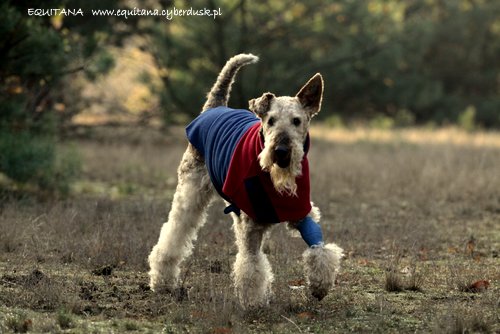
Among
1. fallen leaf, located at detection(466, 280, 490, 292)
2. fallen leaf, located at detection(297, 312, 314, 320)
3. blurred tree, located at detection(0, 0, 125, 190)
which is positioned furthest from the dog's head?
blurred tree, located at detection(0, 0, 125, 190)

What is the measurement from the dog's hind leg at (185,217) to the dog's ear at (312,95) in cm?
111

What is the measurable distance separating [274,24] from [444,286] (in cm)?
1344

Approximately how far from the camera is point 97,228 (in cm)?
710

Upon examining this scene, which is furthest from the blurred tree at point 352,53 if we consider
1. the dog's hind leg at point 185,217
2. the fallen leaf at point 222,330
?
the fallen leaf at point 222,330

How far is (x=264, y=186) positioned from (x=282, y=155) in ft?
1.26

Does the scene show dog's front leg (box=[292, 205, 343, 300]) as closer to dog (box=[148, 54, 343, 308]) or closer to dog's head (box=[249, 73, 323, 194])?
dog (box=[148, 54, 343, 308])

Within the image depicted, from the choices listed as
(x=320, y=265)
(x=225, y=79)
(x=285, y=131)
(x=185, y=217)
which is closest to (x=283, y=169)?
(x=285, y=131)

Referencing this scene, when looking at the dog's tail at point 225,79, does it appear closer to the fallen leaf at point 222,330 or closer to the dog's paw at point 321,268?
the dog's paw at point 321,268

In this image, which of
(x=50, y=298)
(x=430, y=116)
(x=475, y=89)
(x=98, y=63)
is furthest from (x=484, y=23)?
(x=50, y=298)

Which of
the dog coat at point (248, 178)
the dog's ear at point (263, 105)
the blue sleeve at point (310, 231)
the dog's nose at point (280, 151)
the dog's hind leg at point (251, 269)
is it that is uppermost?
the dog's ear at point (263, 105)

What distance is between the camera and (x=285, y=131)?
4789mm

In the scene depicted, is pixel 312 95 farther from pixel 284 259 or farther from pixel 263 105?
pixel 284 259

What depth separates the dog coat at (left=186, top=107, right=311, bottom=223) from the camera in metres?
4.97

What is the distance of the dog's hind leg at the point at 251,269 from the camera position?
4.95 metres
